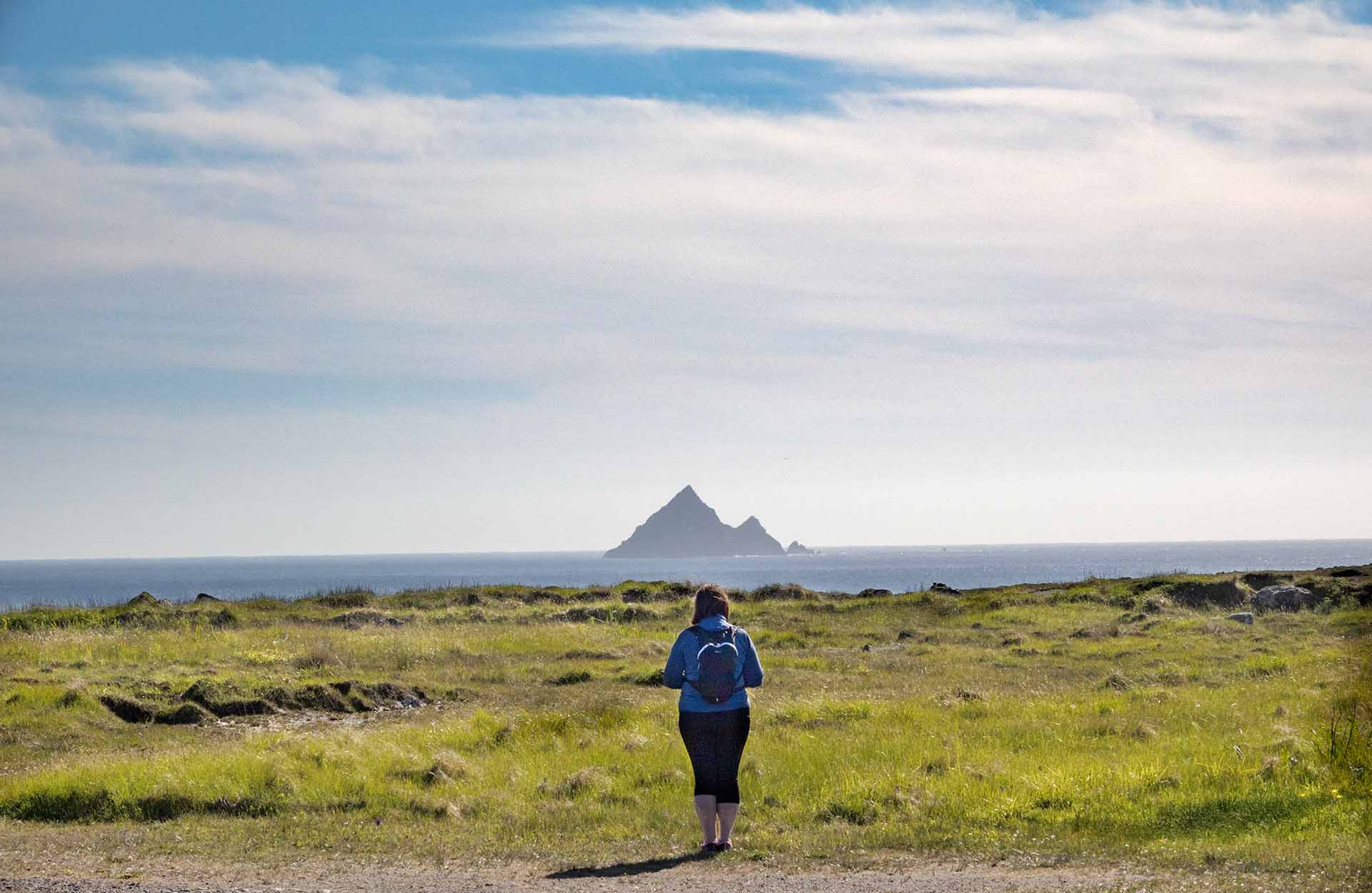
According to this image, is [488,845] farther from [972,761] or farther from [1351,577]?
[1351,577]

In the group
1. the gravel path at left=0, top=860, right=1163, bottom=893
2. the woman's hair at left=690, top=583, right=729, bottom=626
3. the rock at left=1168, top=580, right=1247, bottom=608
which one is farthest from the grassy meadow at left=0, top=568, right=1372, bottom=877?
the rock at left=1168, top=580, right=1247, bottom=608

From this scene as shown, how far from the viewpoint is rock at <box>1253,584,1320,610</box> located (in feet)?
157

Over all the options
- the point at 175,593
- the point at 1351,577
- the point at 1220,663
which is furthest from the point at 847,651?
the point at 175,593

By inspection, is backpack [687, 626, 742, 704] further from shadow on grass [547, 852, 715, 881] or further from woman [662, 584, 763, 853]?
shadow on grass [547, 852, 715, 881]

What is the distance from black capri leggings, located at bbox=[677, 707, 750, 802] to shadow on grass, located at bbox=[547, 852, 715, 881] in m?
0.79

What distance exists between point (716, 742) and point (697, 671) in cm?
71

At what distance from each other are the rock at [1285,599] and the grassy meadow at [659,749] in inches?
359

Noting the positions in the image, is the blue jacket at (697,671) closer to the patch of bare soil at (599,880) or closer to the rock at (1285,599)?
the patch of bare soil at (599,880)

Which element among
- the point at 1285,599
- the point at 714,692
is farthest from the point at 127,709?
the point at 1285,599

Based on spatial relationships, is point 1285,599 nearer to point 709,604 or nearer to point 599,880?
point 709,604

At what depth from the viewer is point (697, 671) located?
36.0 feet

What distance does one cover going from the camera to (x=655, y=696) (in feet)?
87.7

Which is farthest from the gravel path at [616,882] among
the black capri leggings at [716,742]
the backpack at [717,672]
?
the backpack at [717,672]

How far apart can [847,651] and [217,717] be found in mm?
19587
